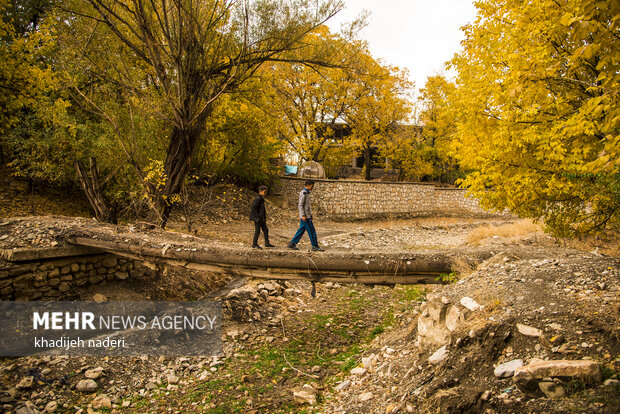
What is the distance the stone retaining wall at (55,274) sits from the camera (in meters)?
8.16

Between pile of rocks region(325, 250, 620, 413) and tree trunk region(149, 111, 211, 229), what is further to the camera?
tree trunk region(149, 111, 211, 229)

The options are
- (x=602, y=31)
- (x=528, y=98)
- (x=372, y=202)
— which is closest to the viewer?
(x=602, y=31)

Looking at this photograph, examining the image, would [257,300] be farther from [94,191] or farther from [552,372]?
[552,372]

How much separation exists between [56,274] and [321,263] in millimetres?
6455

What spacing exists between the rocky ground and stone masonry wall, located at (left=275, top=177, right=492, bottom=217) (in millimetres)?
12044

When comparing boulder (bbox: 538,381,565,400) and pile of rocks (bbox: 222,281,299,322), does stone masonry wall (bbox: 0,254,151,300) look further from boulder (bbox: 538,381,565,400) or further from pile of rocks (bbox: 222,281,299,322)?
boulder (bbox: 538,381,565,400)

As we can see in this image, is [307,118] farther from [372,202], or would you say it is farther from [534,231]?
[534,231]

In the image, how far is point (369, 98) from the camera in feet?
86.7

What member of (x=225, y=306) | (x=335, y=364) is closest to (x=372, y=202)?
(x=225, y=306)

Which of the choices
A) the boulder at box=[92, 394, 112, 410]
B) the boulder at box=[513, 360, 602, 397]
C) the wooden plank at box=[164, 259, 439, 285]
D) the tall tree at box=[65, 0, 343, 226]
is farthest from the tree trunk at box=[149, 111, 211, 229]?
the boulder at box=[513, 360, 602, 397]

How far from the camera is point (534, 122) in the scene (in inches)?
285

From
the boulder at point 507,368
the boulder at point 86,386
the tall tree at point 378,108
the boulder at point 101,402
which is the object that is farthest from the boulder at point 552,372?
the tall tree at point 378,108

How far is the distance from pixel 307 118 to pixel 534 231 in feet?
52.1

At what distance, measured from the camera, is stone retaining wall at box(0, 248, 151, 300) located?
26.8 feet
